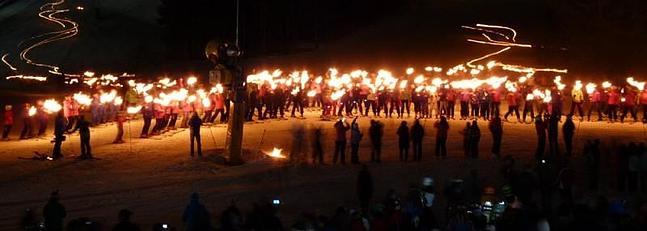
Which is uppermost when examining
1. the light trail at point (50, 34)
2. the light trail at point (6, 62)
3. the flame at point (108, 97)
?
the light trail at point (50, 34)

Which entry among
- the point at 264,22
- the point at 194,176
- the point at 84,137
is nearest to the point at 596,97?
the point at 194,176

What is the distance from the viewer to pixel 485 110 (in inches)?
1350

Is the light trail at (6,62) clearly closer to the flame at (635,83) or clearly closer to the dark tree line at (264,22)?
the dark tree line at (264,22)

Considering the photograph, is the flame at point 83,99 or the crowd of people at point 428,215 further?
the flame at point 83,99

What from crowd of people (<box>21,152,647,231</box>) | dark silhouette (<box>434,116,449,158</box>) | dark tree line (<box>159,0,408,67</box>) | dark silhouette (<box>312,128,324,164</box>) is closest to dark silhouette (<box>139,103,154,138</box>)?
dark silhouette (<box>312,128,324,164</box>)

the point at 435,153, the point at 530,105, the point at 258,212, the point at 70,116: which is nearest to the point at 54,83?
the point at 70,116

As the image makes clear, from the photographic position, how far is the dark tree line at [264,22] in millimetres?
73562

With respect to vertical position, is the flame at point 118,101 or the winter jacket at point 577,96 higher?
the winter jacket at point 577,96

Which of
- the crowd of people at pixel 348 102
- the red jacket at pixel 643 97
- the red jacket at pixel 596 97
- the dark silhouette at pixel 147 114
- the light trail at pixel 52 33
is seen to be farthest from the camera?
the light trail at pixel 52 33

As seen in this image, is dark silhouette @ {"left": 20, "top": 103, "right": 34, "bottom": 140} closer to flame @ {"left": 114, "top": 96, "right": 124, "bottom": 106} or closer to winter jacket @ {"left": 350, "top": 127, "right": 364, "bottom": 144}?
flame @ {"left": 114, "top": 96, "right": 124, "bottom": 106}

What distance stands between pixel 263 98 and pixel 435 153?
12405 millimetres

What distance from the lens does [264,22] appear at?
77.7m

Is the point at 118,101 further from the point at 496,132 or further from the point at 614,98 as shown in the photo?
the point at 614,98

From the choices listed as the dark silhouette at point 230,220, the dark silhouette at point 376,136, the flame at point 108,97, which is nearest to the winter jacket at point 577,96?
the dark silhouette at point 376,136
